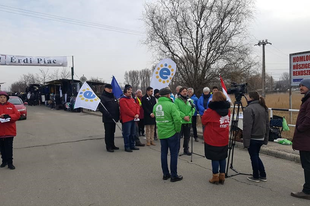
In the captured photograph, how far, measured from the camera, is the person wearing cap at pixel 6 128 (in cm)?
561

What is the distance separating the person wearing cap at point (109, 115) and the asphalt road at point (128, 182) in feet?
1.49

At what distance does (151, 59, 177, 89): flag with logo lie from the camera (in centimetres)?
862

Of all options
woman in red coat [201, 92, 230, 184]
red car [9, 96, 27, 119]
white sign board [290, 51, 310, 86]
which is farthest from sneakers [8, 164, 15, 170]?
red car [9, 96, 27, 119]

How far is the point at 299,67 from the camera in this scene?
9898 millimetres

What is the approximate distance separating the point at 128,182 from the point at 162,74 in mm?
4819

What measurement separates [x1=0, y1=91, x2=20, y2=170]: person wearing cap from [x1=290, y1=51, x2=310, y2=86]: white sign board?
33.8 ft

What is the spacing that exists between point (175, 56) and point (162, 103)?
18.6m

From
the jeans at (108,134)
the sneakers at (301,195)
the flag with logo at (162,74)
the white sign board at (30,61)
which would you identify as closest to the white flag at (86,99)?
the jeans at (108,134)

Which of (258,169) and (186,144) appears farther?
(186,144)

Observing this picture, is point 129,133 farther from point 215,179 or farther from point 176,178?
point 215,179

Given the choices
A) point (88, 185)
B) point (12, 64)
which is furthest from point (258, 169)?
point (12, 64)

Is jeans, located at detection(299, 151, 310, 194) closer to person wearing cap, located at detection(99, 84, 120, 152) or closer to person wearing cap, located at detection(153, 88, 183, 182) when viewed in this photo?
person wearing cap, located at detection(153, 88, 183, 182)

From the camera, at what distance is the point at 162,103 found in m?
4.80

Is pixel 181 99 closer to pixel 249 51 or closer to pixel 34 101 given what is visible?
pixel 249 51
